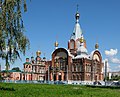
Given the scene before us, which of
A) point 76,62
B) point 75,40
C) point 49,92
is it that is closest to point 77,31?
point 75,40

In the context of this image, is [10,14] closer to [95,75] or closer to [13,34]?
[13,34]

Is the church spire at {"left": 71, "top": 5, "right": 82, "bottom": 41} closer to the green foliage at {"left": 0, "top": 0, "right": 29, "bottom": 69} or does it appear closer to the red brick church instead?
the red brick church

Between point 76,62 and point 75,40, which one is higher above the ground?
point 75,40

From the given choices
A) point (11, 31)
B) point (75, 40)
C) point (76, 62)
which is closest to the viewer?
point (11, 31)

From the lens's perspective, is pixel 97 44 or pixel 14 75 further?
pixel 14 75

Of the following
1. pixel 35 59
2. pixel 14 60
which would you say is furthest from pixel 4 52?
pixel 35 59

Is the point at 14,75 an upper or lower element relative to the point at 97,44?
lower

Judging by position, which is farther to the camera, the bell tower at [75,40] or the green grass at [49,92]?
the bell tower at [75,40]

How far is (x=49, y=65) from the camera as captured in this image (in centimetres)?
8156

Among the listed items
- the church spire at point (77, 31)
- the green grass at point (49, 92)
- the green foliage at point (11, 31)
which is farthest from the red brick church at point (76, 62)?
the green foliage at point (11, 31)

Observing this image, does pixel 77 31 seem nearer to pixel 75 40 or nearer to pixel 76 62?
pixel 75 40

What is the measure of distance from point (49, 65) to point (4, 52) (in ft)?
201

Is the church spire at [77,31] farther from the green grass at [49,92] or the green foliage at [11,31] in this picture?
the green foliage at [11,31]

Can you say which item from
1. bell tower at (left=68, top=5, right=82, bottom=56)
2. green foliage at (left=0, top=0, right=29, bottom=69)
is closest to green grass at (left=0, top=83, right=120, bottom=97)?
green foliage at (left=0, top=0, right=29, bottom=69)
